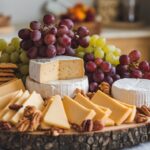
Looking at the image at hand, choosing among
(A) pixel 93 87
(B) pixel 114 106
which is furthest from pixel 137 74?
(B) pixel 114 106

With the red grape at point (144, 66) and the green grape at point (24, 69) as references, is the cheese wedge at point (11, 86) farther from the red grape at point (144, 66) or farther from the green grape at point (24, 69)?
the red grape at point (144, 66)

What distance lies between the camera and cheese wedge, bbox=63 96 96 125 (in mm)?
1114

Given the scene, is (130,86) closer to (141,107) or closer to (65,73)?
(141,107)

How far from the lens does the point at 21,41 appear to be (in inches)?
55.6

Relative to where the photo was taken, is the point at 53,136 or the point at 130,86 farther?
the point at 130,86

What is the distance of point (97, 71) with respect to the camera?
138 cm

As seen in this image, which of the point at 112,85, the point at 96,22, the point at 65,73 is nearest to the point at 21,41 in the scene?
the point at 65,73

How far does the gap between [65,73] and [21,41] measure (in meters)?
0.19

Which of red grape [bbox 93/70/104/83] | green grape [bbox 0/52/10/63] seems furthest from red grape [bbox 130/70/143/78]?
green grape [bbox 0/52/10/63]

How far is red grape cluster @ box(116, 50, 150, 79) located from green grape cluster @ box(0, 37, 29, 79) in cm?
31

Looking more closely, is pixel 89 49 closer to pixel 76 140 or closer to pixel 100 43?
pixel 100 43

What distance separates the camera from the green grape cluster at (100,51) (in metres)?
1.43

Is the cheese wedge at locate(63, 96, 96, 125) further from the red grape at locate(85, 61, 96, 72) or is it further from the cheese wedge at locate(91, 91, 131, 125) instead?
the red grape at locate(85, 61, 96, 72)

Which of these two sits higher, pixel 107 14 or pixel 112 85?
pixel 107 14
